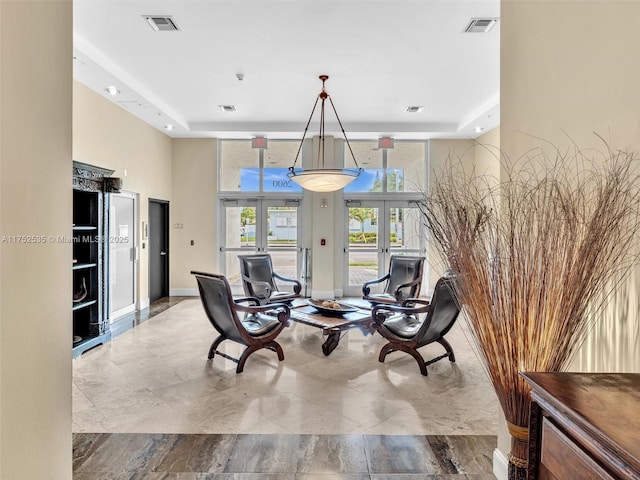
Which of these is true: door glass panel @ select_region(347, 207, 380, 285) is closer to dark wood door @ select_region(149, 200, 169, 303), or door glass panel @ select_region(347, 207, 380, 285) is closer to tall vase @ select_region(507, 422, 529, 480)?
dark wood door @ select_region(149, 200, 169, 303)

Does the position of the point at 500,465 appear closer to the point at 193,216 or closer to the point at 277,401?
the point at 277,401

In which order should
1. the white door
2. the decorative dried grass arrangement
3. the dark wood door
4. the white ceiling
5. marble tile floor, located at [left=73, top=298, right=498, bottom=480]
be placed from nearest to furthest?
1. the decorative dried grass arrangement
2. marble tile floor, located at [left=73, top=298, right=498, bottom=480]
3. the white ceiling
4. the white door
5. the dark wood door

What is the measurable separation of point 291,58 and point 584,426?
4211 mm

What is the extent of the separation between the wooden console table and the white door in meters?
5.70

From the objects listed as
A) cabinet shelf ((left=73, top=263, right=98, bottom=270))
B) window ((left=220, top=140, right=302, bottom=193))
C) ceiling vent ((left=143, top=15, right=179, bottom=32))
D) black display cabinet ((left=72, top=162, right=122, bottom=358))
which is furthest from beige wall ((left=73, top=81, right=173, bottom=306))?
ceiling vent ((left=143, top=15, right=179, bottom=32))

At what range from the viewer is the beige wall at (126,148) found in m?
4.66

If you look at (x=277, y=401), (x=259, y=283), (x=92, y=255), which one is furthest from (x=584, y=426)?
(x=92, y=255)

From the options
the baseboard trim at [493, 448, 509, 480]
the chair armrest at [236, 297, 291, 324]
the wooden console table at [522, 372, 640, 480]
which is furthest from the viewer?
the chair armrest at [236, 297, 291, 324]

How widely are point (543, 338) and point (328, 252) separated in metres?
6.11

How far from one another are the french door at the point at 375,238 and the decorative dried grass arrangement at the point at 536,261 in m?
5.95

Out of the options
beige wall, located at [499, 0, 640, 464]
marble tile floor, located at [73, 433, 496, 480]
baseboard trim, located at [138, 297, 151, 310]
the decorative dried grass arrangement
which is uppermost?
beige wall, located at [499, 0, 640, 464]

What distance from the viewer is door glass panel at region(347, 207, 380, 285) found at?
7566 millimetres

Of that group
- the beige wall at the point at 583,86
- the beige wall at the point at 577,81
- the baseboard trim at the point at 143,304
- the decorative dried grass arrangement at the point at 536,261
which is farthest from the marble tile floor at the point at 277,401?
the baseboard trim at the point at 143,304

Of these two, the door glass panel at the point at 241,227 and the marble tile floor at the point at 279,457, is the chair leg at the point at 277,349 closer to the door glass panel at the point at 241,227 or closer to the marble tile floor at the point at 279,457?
the marble tile floor at the point at 279,457
